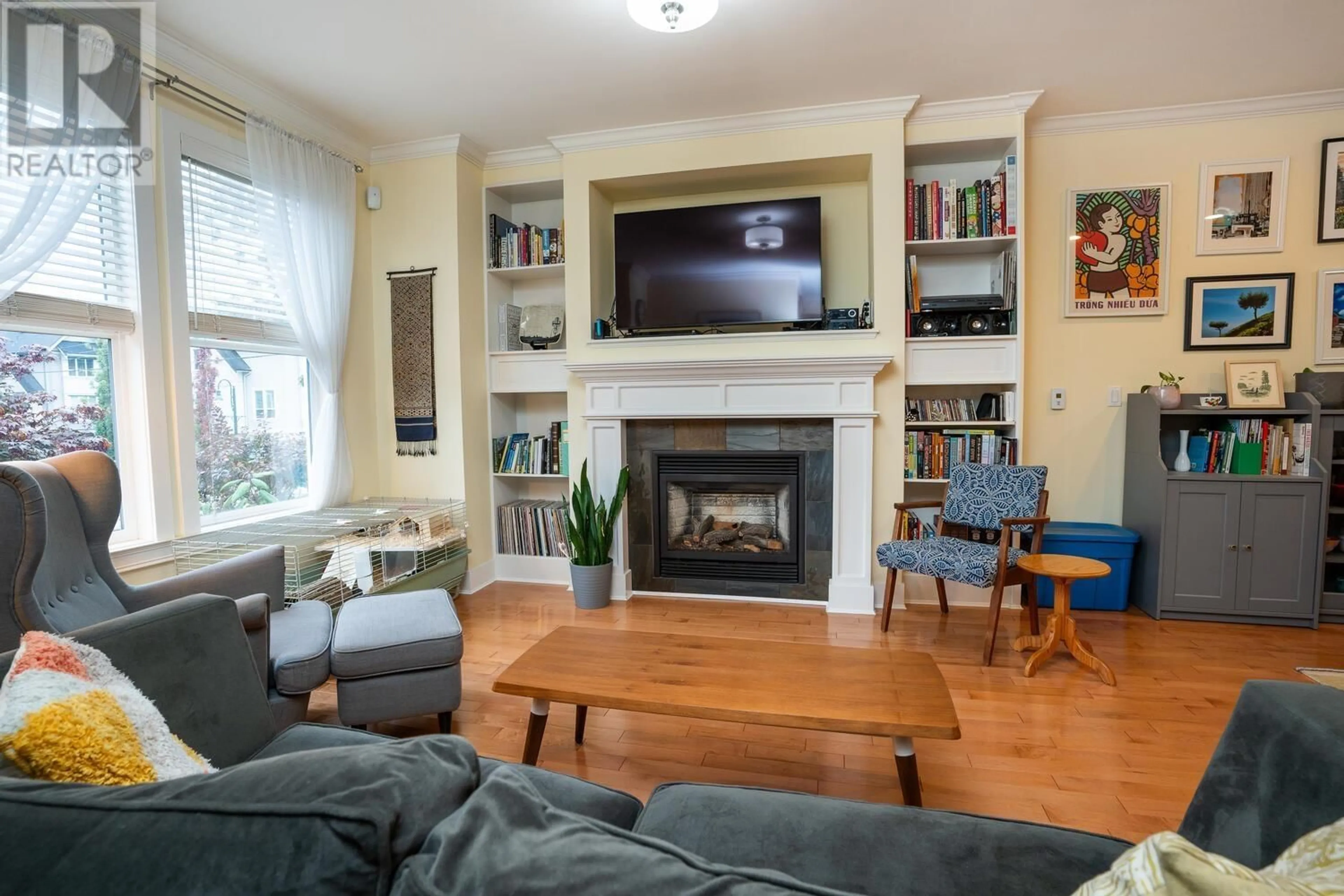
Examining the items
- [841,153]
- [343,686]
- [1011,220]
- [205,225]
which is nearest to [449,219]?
[205,225]

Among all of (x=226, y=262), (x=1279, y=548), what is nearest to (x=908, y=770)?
(x=1279, y=548)

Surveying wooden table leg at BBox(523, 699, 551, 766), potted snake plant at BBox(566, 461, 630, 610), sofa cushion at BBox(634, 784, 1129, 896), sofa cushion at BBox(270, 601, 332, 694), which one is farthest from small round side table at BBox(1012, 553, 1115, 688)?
sofa cushion at BBox(270, 601, 332, 694)

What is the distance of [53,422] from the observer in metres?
2.17

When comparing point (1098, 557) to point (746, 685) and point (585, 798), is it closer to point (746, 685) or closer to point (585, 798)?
point (746, 685)

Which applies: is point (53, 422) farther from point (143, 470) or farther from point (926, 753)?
point (926, 753)

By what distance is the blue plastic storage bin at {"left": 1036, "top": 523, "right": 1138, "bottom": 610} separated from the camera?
10.5ft

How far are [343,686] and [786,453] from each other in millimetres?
2449

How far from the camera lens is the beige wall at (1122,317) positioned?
3215mm

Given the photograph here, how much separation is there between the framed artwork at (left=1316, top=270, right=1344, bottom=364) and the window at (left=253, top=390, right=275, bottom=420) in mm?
5488

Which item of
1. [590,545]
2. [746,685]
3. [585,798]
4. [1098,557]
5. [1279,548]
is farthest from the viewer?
[590,545]

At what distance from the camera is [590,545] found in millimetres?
3467

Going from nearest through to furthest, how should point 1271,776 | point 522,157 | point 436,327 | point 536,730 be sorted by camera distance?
point 1271,776
point 536,730
point 436,327
point 522,157

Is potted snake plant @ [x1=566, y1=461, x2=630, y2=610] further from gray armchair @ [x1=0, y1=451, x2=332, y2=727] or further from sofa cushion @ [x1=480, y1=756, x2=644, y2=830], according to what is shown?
sofa cushion @ [x1=480, y1=756, x2=644, y2=830]

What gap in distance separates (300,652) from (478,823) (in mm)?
1619
